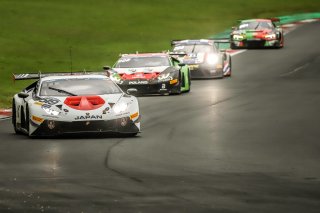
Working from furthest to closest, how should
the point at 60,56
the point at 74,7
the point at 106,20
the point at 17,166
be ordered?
1. the point at 74,7
2. the point at 106,20
3. the point at 60,56
4. the point at 17,166

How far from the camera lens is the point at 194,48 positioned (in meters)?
34.7

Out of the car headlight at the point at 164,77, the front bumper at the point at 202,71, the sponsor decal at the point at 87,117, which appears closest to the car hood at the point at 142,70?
the car headlight at the point at 164,77

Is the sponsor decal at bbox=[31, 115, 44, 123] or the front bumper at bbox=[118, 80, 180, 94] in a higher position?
the sponsor decal at bbox=[31, 115, 44, 123]

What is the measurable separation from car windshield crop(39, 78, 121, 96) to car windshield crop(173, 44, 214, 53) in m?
15.2

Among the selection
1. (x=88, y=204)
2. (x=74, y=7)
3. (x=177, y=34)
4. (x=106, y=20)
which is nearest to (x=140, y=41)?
(x=177, y=34)

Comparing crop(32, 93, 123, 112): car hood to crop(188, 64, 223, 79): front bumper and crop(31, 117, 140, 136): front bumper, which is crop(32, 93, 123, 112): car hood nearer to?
crop(31, 117, 140, 136): front bumper

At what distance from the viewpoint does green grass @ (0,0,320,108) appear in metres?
42.6

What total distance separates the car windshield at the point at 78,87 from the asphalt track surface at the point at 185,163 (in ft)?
2.93

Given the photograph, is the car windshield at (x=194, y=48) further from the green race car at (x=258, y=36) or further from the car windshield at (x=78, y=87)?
the car windshield at (x=78, y=87)

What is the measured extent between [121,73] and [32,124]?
10.6 m

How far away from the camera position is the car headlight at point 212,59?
111 feet

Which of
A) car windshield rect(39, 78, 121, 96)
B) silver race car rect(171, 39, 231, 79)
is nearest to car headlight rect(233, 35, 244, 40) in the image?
silver race car rect(171, 39, 231, 79)

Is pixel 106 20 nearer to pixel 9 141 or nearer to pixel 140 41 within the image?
pixel 140 41

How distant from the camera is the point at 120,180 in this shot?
1252 cm
